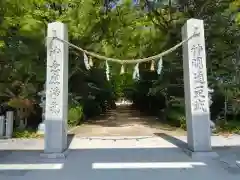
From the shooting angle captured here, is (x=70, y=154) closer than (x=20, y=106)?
Yes

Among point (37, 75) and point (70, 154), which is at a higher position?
point (37, 75)

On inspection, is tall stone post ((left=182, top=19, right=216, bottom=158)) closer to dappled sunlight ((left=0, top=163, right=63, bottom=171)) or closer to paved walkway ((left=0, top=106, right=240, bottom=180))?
paved walkway ((left=0, top=106, right=240, bottom=180))

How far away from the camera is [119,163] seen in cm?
607

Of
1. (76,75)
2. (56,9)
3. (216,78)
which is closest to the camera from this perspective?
(216,78)

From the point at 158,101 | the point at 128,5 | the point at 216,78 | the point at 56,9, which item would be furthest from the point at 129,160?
the point at 158,101

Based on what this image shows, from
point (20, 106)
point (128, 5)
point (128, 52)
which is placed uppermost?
point (128, 5)

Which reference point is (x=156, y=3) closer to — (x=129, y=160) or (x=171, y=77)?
(x=171, y=77)

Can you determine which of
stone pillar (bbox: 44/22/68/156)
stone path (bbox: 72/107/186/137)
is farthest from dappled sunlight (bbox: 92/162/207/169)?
stone path (bbox: 72/107/186/137)

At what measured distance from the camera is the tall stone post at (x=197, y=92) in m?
6.63

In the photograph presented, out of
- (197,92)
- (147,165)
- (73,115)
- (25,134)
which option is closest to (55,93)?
(147,165)

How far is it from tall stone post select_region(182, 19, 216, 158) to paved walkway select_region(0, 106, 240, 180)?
0.50 meters

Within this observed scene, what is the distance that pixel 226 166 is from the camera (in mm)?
5824

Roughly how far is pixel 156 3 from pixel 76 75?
18.6 ft

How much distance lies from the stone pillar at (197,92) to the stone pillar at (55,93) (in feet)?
10.3
